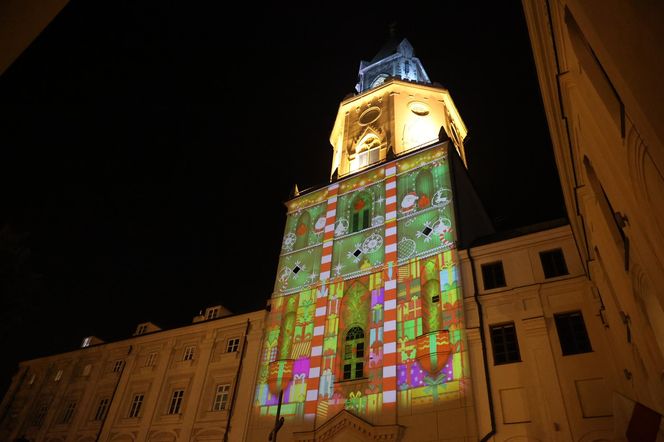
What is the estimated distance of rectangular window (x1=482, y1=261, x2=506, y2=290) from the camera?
19281mm

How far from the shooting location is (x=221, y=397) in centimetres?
2530

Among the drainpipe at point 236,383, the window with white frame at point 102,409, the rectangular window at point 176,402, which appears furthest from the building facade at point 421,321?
the window with white frame at point 102,409

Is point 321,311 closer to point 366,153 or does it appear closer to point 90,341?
point 366,153

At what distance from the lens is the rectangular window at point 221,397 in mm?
24859

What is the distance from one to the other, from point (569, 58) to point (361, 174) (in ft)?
63.2

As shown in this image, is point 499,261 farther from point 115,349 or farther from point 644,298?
point 115,349

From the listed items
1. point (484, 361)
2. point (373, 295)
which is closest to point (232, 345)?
point (373, 295)

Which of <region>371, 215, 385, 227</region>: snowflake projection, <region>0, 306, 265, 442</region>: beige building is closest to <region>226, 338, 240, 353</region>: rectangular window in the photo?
<region>0, 306, 265, 442</region>: beige building

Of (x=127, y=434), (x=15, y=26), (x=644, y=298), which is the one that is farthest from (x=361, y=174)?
(x=15, y=26)

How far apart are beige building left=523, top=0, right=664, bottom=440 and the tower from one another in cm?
684

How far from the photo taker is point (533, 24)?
935 centimetres

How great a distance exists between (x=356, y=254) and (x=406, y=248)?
3045 millimetres

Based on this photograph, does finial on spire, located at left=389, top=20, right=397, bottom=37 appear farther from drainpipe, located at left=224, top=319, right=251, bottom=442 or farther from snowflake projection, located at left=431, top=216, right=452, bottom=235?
drainpipe, located at left=224, top=319, right=251, bottom=442

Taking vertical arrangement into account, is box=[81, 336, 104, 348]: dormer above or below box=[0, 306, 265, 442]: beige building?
above
